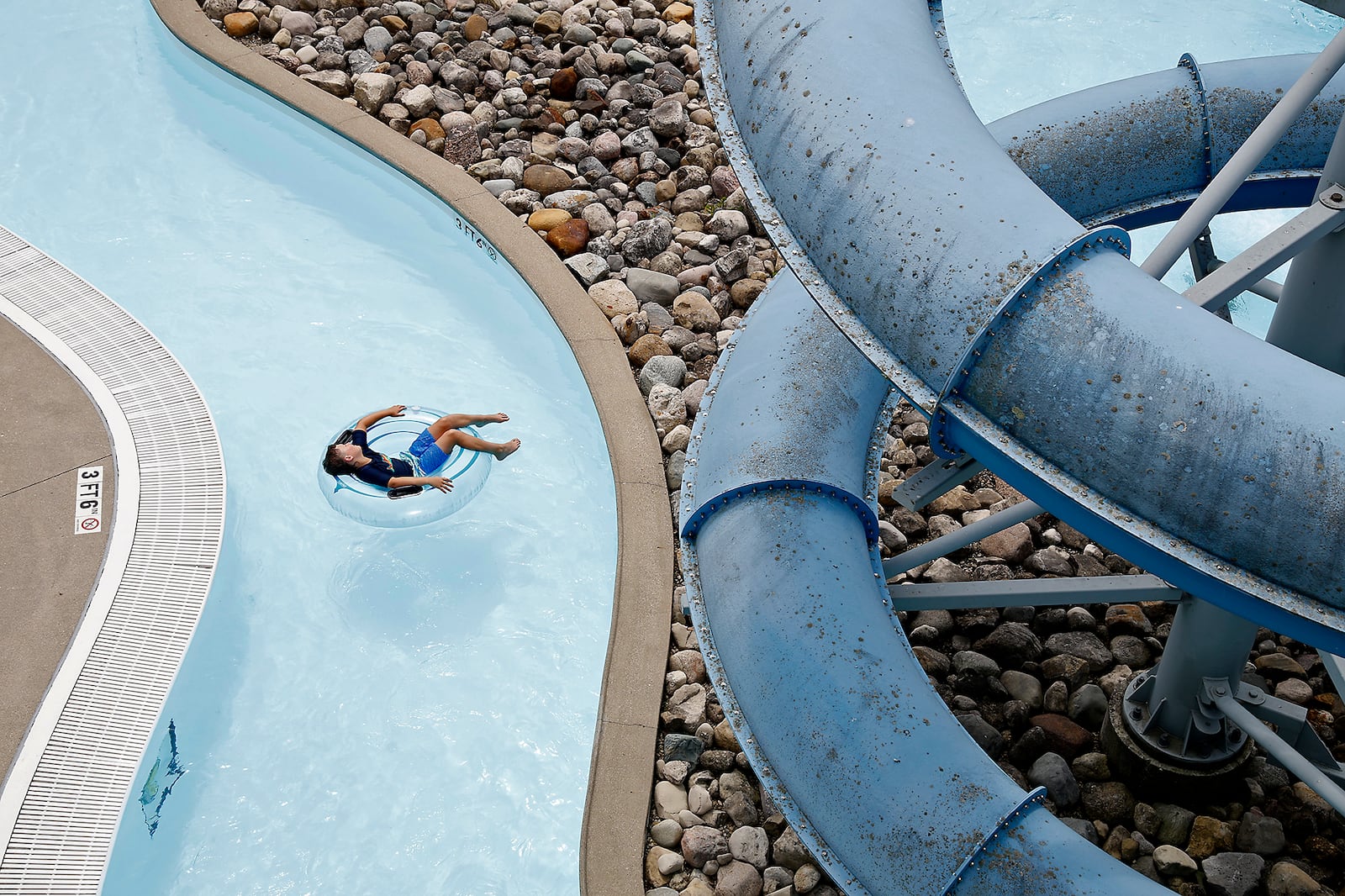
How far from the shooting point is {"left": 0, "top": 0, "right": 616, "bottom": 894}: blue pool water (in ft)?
18.1

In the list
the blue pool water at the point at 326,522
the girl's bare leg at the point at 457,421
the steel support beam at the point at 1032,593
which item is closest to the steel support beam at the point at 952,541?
the steel support beam at the point at 1032,593

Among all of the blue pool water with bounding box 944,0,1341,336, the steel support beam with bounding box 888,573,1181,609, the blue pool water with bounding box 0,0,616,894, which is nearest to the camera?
the steel support beam with bounding box 888,573,1181,609

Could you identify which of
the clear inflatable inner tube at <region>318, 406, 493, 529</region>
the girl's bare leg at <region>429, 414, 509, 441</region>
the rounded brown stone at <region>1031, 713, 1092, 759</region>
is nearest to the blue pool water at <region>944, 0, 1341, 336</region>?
the girl's bare leg at <region>429, 414, 509, 441</region>

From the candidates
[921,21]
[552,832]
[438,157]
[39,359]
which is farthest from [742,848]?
[438,157]

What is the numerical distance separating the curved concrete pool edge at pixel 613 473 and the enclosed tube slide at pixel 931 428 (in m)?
1.24

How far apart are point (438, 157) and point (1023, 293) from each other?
6378 millimetres

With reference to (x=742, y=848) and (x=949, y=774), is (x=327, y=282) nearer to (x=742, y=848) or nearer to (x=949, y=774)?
(x=742, y=848)

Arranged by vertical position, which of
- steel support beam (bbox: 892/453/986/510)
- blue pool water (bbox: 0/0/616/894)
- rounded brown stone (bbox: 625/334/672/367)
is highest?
steel support beam (bbox: 892/453/986/510)

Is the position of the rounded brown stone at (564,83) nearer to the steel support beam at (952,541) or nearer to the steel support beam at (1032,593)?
the steel support beam at (952,541)

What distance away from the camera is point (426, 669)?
6137 mm

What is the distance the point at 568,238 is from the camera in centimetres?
781

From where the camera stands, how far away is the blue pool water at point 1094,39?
11.6 metres

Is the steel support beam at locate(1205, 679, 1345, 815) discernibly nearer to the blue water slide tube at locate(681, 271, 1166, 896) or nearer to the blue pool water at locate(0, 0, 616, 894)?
the blue water slide tube at locate(681, 271, 1166, 896)

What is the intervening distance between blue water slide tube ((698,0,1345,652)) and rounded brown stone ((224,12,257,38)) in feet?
24.3
